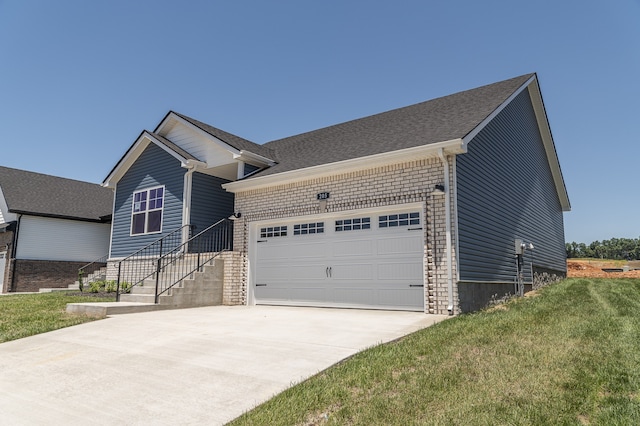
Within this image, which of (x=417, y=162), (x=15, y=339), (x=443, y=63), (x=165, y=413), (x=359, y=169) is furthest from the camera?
(x=443, y=63)

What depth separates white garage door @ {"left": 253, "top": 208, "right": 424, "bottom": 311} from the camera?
970cm

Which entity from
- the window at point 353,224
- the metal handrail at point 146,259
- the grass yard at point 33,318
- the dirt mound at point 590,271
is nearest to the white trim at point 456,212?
the window at point 353,224

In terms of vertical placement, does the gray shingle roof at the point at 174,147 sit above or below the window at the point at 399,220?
above

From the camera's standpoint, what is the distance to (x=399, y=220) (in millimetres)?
9953

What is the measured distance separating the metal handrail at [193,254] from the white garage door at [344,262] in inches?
66.1

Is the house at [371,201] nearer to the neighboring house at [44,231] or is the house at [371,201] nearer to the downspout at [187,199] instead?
the downspout at [187,199]

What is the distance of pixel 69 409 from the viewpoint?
3910 mm

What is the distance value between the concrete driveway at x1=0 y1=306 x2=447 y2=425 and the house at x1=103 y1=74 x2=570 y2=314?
6.00 ft

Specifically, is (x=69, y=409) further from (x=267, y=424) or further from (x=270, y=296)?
(x=270, y=296)

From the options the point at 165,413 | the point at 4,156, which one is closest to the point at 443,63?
the point at 165,413

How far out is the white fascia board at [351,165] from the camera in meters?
9.16

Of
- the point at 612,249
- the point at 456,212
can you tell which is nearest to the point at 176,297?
the point at 456,212

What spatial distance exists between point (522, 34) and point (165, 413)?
44.2 feet

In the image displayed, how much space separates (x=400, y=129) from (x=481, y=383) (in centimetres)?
912
